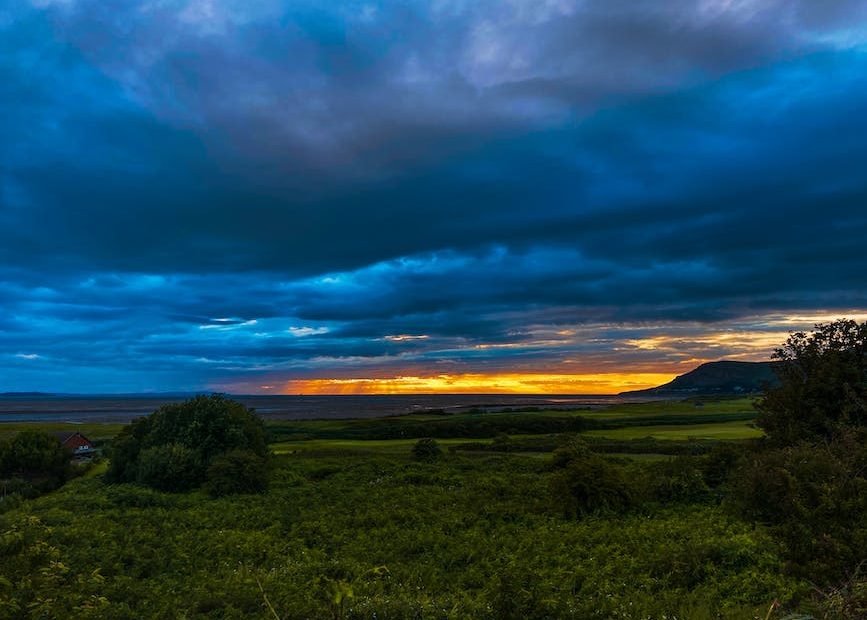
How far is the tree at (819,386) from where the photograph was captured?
23.5m

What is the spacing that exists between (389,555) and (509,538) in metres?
4.66

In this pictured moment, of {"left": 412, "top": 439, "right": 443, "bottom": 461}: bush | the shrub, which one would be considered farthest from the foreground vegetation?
the shrub

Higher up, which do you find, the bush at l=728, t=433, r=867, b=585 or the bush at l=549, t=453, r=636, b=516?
the bush at l=728, t=433, r=867, b=585

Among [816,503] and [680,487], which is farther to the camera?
[680,487]

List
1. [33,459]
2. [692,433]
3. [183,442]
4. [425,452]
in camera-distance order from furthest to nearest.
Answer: [692,433], [425,452], [33,459], [183,442]

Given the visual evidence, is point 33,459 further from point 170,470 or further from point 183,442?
point 170,470

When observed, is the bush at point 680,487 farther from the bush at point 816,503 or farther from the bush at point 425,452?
the bush at point 425,452

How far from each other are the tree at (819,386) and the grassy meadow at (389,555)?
485 centimetres

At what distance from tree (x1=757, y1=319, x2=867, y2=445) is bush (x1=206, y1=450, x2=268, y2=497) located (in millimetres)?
28752

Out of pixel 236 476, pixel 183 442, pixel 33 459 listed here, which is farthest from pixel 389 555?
pixel 33 459

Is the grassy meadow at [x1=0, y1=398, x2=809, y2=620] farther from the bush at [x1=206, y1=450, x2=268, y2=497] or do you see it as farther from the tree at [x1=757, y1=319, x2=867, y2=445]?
the tree at [x1=757, y1=319, x2=867, y2=445]

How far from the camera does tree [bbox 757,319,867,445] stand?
23516 millimetres

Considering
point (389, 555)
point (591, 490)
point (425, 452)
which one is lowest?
point (425, 452)

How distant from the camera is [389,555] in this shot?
65.6ft
